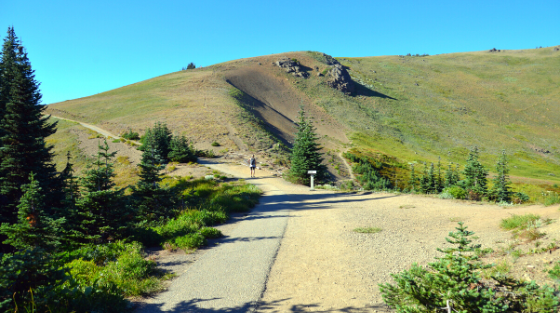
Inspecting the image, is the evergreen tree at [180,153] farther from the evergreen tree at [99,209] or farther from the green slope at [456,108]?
the green slope at [456,108]

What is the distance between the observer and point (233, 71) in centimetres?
8694

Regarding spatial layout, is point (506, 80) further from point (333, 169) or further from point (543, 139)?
point (333, 169)

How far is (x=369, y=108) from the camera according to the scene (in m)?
86.8

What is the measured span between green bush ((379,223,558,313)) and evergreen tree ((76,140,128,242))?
280 inches

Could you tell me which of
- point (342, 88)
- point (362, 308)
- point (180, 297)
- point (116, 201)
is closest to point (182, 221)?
point (116, 201)

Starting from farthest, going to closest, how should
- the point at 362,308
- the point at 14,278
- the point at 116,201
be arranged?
1. the point at 116,201
2. the point at 362,308
3. the point at 14,278

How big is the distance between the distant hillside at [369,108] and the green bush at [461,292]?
31347 millimetres

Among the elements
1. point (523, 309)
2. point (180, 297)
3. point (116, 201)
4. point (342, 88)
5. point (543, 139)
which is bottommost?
A: point (180, 297)

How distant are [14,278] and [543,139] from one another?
10244 cm

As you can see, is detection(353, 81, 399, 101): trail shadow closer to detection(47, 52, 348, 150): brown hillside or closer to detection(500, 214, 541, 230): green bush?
detection(47, 52, 348, 150): brown hillside

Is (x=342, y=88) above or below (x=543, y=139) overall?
above

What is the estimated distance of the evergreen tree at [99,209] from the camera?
7.58m

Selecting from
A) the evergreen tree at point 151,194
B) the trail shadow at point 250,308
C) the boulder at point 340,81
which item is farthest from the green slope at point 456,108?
the trail shadow at point 250,308

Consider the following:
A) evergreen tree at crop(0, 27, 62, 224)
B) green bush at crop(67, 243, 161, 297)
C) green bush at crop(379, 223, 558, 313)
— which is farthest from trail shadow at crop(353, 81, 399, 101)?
green bush at crop(379, 223, 558, 313)
